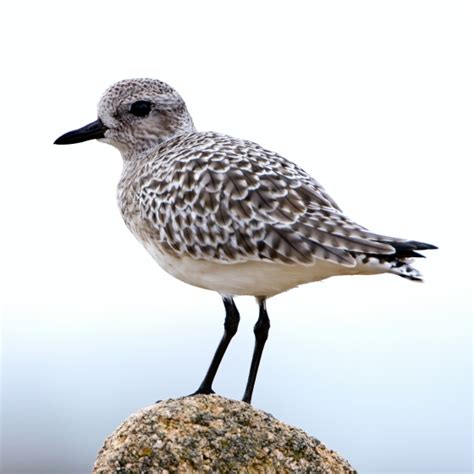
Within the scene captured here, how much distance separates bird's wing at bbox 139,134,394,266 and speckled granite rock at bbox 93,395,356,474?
1.17 m

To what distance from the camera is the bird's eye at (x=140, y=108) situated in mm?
8328

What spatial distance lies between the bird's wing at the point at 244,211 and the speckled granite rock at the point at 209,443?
1.17 m

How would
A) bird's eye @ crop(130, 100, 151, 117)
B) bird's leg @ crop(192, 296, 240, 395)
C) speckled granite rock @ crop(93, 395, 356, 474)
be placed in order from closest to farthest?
speckled granite rock @ crop(93, 395, 356, 474)
bird's leg @ crop(192, 296, 240, 395)
bird's eye @ crop(130, 100, 151, 117)

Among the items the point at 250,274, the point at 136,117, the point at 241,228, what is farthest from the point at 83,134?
the point at 250,274

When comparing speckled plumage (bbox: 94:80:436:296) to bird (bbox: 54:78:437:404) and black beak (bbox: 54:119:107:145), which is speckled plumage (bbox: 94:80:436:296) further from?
black beak (bbox: 54:119:107:145)

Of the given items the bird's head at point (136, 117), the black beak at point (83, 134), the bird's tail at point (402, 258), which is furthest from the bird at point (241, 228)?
the black beak at point (83, 134)

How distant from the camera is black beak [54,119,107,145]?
845 centimetres

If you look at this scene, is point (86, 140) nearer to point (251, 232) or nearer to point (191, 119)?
point (191, 119)

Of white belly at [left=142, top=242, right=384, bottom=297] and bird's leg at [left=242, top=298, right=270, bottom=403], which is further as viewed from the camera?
bird's leg at [left=242, top=298, right=270, bottom=403]

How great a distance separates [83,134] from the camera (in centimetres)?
845

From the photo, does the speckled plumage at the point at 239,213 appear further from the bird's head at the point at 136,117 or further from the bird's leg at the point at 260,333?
the bird's leg at the point at 260,333

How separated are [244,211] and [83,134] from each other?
7.38ft

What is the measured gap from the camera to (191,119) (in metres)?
8.77

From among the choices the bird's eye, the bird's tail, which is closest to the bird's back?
the bird's tail
